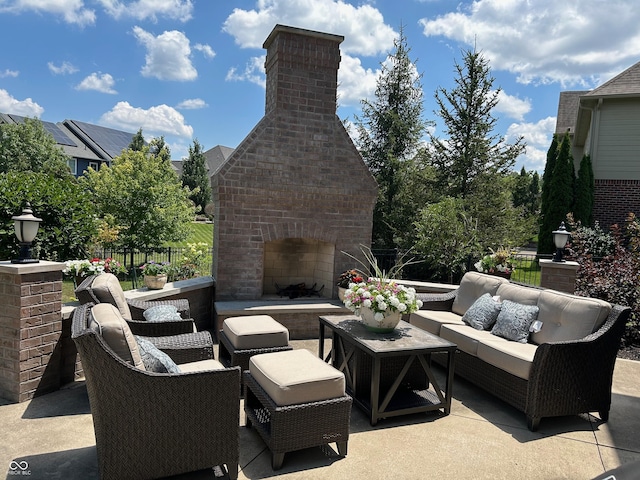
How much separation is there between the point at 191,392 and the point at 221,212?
3.59 m

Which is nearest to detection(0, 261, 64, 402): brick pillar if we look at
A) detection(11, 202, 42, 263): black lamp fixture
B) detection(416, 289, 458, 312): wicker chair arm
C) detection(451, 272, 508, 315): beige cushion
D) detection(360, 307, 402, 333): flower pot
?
detection(11, 202, 42, 263): black lamp fixture

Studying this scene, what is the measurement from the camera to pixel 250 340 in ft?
12.6

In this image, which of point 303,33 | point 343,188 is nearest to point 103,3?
point 303,33

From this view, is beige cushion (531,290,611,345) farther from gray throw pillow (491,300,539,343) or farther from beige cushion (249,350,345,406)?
beige cushion (249,350,345,406)

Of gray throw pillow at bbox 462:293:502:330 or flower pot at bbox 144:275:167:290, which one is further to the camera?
flower pot at bbox 144:275:167:290

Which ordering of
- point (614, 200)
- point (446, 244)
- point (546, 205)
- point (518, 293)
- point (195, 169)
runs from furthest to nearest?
point (195, 169)
point (546, 205)
point (614, 200)
point (446, 244)
point (518, 293)

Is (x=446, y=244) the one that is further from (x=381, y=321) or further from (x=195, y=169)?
(x=195, y=169)

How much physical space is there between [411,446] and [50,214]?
7.73 meters

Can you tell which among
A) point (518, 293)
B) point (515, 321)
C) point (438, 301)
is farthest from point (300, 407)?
point (438, 301)

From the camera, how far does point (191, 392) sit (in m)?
2.36

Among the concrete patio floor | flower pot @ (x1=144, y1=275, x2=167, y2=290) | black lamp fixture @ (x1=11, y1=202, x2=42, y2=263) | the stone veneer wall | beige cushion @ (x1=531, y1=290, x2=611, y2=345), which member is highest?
the stone veneer wall

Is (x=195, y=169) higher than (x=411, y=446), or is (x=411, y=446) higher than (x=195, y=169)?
→ (x=195, y=169)

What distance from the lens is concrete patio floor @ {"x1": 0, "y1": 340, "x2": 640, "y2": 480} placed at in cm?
265

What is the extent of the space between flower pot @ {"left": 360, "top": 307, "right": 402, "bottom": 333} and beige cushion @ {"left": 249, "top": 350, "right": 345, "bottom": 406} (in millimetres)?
883
